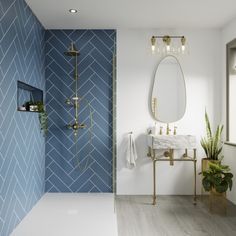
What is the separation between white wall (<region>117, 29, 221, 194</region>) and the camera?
4406mm

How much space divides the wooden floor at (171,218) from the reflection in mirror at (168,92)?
1.21 m

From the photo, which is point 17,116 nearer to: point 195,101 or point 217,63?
point 195,101

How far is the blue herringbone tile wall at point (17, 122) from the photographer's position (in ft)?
8.96

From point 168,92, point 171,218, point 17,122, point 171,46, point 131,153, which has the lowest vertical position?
point 171,218

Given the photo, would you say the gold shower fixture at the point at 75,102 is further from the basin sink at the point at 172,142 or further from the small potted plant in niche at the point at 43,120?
the basin sink at the point at 172,142

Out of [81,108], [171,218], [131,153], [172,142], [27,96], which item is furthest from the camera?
[81,108]

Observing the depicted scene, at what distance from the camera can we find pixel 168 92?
174 inches

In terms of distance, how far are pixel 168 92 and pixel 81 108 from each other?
4.31 feet

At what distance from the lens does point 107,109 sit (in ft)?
14.5

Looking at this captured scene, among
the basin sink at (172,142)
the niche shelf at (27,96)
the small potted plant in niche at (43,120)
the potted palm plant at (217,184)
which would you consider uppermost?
the niche shelf at (27,96)

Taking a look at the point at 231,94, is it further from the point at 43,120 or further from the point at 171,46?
the point at 43,120

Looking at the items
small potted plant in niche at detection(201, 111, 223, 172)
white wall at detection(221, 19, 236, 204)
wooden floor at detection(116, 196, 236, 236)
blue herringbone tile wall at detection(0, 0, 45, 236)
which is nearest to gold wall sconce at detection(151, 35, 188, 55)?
white wall at detection(221, 19, 236, 204)

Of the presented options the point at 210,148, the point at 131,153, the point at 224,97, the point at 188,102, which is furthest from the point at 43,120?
the point at 224,97

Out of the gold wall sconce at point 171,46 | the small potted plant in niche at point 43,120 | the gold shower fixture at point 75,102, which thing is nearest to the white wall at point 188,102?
the gold wall sconce at point 171,46
